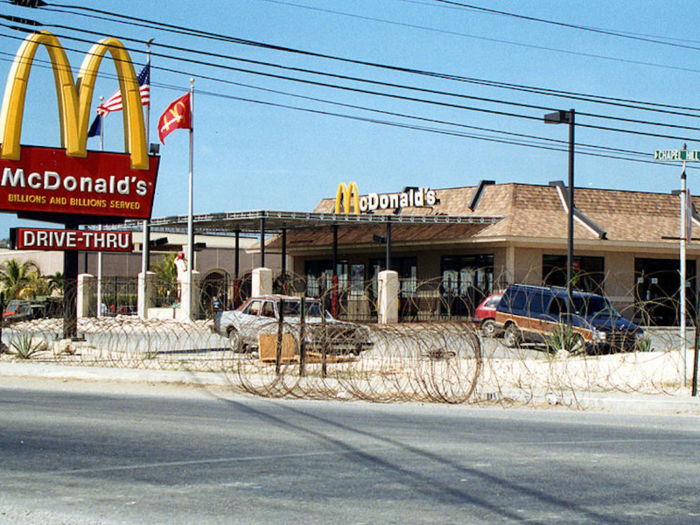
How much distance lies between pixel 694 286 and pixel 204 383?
30834mm

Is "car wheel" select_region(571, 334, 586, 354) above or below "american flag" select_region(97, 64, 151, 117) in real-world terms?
below

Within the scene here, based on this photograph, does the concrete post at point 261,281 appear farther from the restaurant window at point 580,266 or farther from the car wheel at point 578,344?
the car wheel at point 578,344

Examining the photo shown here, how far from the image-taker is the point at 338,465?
8062mm

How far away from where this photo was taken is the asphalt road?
252 inches

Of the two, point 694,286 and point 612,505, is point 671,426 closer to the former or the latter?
point 612,505

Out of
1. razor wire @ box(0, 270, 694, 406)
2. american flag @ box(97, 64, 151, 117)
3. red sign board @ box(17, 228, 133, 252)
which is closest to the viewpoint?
razor wire @ box(0, 270, 694, 406)

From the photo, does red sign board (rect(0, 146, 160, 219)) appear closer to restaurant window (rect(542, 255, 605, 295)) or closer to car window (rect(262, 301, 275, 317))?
car window (rect(262, 301, 275, 317))

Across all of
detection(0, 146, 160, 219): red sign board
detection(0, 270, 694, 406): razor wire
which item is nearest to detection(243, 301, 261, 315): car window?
detection(0, 270, 694, 406): razor wire

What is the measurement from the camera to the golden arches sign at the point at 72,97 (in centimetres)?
2219

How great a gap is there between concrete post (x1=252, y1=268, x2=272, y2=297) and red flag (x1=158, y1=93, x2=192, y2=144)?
23.3 feet

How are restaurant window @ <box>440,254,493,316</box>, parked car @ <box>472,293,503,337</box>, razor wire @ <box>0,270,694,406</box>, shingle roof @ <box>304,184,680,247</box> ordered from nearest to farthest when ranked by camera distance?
1. razor wire @ <box>0,270,694,406</box>
2. parked car @ <box>472,293,503,337</box>
3. shingle roof @ <box>304,184,680,247</box>
4. restaurant window @ <box>440,254,493,316</box>

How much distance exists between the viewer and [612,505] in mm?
6590

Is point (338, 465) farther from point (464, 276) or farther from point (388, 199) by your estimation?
point (388, 199)

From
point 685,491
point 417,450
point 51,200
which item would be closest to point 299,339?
point 417,450
